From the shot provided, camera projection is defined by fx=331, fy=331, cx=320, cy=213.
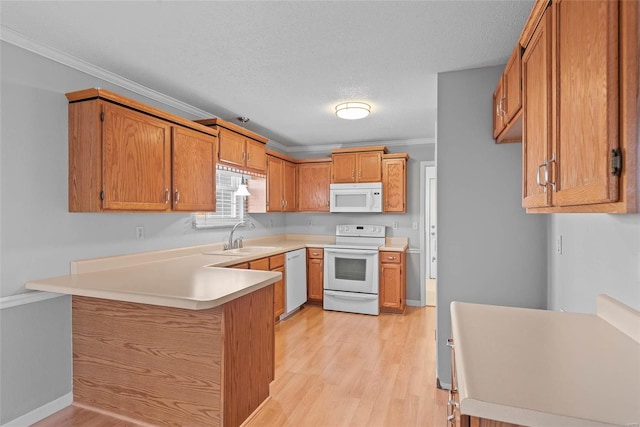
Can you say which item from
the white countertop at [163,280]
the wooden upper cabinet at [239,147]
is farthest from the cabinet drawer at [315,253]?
the white countertop at [163,280]

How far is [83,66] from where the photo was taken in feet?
7.68

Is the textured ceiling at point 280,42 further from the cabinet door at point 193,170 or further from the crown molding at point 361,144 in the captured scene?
the crown molding at point 361,144

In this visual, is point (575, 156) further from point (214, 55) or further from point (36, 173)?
point (36, 173)

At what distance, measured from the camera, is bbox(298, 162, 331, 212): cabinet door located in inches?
197

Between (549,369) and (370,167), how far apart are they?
3.90 meters

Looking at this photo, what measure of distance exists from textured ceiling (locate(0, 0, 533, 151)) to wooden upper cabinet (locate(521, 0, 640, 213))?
73 cm

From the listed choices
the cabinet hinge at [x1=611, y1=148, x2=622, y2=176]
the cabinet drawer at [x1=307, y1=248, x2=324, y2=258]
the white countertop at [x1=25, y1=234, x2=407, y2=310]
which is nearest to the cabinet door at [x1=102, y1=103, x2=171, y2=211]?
the white countertop at [x1=25, y1=234, x2=407, y2=310]

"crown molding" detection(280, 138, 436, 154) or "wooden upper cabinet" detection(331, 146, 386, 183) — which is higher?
"crown molding" detection(280, 138, 436, 154)

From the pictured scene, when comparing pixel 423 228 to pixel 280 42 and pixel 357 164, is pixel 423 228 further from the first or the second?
pixel 280 42

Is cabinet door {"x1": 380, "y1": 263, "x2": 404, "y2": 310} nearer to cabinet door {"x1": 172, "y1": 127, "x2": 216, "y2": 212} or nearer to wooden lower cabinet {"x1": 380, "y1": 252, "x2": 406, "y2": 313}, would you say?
wooden lower cabinet {"x1": 380, "y1": 252, "x2": 406, "y2": 313}

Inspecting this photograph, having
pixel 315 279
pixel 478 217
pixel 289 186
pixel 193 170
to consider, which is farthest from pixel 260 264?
pixel 478 217

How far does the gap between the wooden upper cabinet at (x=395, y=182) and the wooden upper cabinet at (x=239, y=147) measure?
1.71m

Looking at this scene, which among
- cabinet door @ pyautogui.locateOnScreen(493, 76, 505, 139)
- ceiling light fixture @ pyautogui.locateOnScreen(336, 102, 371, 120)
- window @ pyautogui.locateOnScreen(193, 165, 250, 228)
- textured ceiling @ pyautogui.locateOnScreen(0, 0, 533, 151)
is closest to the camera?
textured ceiling @ pyautogui.locateOnScreen(0, 0, 533, 151)

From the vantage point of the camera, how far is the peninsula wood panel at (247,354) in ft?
6.38
